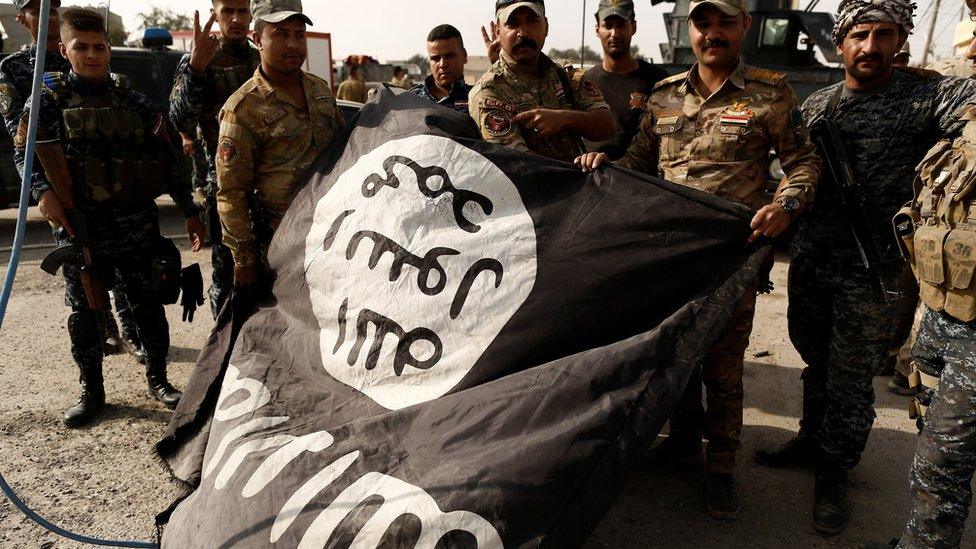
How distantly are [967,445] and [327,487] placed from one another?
197 centimetres

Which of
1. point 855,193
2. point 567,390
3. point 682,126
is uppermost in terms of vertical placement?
point 682,126

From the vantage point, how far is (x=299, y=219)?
279 centimetres

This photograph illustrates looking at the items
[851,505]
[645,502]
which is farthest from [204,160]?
[851,505]

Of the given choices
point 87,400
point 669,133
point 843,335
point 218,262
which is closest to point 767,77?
point 669,133

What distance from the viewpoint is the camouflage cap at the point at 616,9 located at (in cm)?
373

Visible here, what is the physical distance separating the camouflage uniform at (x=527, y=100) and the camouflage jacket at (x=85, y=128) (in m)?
1.76

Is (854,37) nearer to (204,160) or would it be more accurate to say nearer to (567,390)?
(567,390)

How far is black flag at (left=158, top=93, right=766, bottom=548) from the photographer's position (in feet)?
6.23

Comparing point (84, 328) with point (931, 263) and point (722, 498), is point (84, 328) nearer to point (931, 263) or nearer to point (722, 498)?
point (722, 498)

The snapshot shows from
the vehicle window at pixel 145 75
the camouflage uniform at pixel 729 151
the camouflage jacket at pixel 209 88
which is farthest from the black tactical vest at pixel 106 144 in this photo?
the vehicle window at pixel 145 75

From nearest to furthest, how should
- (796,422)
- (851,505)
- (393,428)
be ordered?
(393,428) < (851,505) < (796,422)

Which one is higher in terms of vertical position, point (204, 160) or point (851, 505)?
point (204, 160)

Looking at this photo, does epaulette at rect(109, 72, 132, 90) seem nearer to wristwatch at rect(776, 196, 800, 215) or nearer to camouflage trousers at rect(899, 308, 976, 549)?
wristwatch at rect(776, 196, 800, 215)

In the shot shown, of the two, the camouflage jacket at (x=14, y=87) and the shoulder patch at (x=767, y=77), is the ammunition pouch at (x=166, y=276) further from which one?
the shoulder patch at (x=767, y=77)
